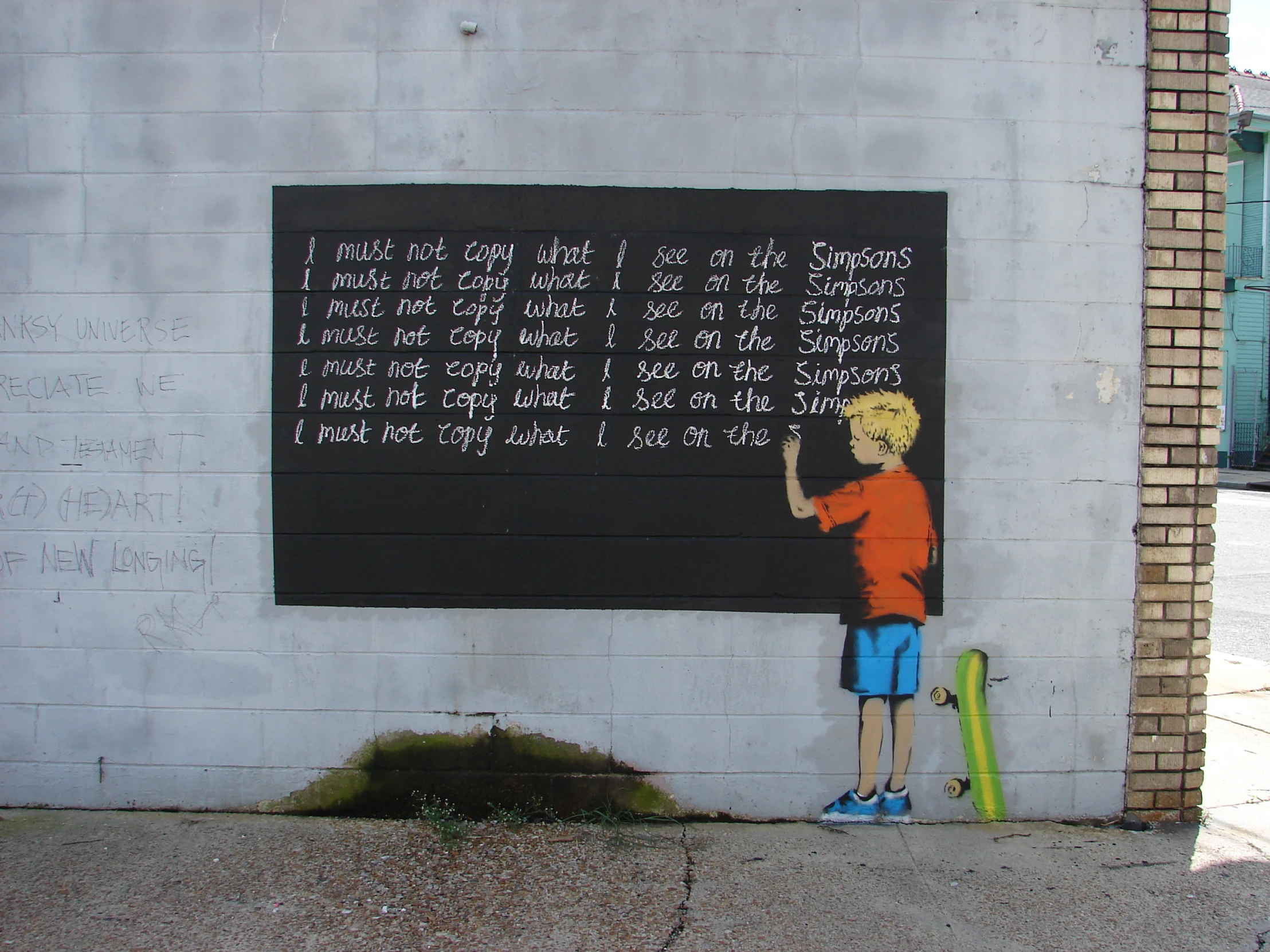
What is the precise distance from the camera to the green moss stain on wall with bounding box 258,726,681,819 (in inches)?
147

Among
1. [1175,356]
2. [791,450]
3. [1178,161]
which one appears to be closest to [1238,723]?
[1175,356]

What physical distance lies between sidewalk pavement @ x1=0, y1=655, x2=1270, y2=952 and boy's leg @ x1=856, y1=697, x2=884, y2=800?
0.63ft

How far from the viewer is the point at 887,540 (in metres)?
3.73

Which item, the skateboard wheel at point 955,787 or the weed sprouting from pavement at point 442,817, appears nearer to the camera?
the weed sprouting from pavement at point 442,817

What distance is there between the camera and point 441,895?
10.3 ft

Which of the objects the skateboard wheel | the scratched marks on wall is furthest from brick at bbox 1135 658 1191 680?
the scratched marks on wall

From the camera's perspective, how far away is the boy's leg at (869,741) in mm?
3730

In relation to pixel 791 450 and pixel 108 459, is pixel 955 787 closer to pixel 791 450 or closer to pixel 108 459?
pixel 791 450

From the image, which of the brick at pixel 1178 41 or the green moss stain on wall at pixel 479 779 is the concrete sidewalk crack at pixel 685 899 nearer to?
the green moss stain on wall at pixel 479 779

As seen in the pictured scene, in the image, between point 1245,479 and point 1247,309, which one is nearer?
point 1245,479

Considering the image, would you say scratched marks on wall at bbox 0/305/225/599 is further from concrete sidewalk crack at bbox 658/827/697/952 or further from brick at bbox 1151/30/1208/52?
brick at bbox 1151/30/1208/52

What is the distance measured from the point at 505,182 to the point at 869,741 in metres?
2.92

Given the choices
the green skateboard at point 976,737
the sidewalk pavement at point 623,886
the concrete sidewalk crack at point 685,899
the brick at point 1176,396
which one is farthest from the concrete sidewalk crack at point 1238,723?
the concrete sidewalk crack at point 685,899

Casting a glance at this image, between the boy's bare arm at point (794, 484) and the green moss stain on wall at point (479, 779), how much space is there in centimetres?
135
